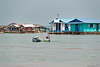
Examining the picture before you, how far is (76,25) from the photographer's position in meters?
71.5

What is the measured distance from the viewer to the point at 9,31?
103750 millimetres

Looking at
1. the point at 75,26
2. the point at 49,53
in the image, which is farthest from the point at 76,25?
the point at 49,53

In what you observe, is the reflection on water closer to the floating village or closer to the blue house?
the floating village

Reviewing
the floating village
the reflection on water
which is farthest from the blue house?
the reflection on water

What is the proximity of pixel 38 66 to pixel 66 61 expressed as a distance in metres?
2.54

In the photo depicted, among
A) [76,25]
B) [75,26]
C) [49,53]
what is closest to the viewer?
[49,53]

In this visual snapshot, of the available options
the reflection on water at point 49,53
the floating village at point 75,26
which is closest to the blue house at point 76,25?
the floating village at point 75,26

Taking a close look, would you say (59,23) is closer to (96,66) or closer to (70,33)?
(70,33)

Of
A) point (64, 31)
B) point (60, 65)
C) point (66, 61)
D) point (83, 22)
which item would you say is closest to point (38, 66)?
point (60, 65)

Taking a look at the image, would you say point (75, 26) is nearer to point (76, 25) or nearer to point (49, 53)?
point (76, 25)

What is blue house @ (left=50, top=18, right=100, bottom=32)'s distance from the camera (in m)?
68.6

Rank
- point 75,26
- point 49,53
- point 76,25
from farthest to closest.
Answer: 1. point 75,26
2. point 76,25
3. point 49,53

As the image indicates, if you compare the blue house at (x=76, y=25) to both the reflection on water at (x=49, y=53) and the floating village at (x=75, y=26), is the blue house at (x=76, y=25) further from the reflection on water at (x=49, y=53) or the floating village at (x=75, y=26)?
the reflection on water at (x=49, y=53)

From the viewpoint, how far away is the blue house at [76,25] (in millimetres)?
68562
